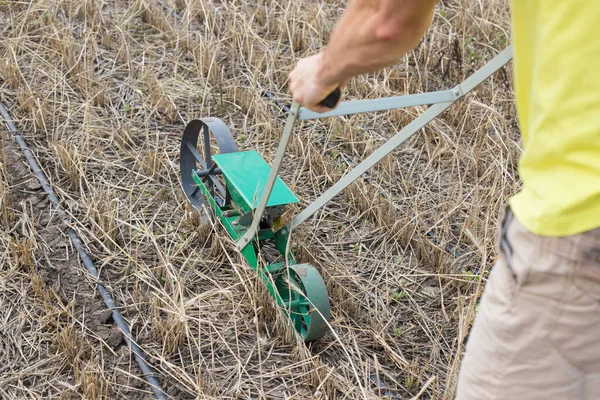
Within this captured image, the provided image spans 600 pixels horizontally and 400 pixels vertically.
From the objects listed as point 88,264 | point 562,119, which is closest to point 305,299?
point 88,264

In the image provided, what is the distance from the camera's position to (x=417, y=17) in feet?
3.94

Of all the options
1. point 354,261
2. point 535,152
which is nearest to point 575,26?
point 535,152

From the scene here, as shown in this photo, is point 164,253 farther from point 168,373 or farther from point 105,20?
point 105,20

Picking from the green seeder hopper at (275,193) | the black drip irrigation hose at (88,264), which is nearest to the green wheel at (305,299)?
the green seeder hopper at (275,193)

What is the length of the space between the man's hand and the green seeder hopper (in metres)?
0.31

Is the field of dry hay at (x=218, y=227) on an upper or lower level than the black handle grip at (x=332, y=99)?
lower

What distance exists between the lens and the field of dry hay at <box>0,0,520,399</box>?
7.81 ft

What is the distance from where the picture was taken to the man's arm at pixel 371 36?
1196 mm

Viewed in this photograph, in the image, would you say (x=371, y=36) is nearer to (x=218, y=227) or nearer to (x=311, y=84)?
(x=311, y=84)

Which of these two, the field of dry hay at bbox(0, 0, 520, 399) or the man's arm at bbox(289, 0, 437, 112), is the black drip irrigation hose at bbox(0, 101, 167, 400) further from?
the man's arm at bbox(289, 0, 437, 112)

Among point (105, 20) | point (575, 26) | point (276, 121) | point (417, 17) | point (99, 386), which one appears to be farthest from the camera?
point (105, 20)

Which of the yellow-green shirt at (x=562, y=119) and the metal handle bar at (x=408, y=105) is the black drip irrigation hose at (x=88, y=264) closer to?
the metal handle bar at (x=408, y=105)

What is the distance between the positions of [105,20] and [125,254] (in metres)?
2.16

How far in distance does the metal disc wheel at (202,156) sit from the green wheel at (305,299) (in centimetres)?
55
